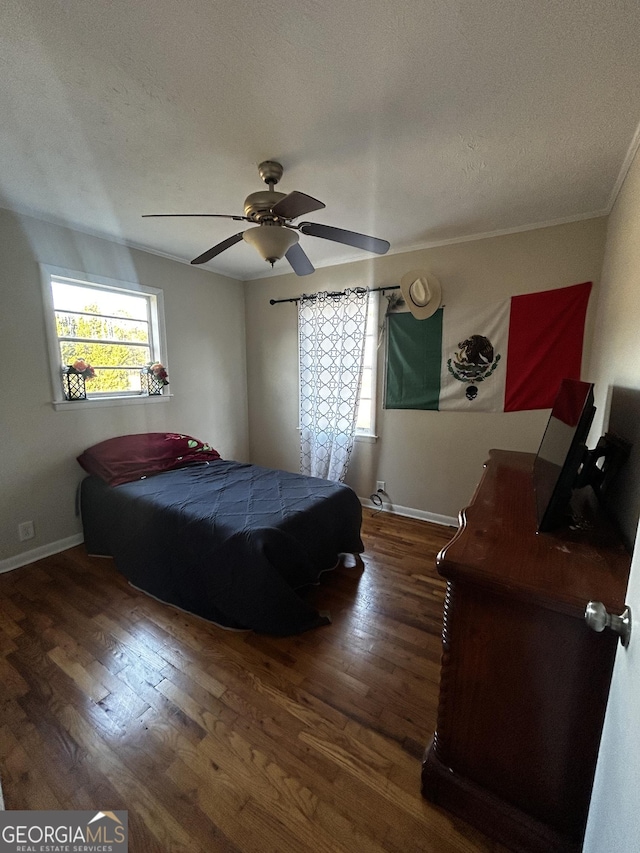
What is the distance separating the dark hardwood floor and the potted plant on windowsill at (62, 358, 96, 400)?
4.68 feet

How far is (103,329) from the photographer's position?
292 cm

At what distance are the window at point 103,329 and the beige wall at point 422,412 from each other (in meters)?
1.22

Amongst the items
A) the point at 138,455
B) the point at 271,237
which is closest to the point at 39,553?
the point at 138,455

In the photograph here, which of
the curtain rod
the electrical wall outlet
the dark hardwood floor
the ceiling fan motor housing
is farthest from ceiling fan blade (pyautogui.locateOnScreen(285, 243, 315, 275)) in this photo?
the electrical wall outlet

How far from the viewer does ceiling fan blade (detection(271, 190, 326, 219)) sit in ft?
4.85

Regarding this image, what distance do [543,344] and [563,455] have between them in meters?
1.85

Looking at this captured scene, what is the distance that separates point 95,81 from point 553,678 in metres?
2.50

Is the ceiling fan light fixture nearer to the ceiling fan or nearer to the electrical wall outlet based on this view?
the ceiling fan

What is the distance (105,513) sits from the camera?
99.0 inches

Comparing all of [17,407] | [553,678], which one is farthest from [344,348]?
[553,678]

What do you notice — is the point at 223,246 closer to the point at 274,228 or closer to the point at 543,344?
the point at 274,228

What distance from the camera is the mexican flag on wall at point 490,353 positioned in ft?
8.21

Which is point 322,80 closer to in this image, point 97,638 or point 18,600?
point 97,638

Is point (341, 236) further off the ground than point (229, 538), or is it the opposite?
point (341, 236)
